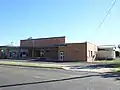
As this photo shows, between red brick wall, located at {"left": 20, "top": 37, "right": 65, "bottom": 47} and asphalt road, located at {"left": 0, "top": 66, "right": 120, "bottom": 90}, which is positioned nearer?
asphalt road, located at {"left": 0, "top": 66, "right": 120, "bottom": 90}

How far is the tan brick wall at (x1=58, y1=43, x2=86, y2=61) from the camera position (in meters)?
51.0

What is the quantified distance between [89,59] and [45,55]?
12.4 meters

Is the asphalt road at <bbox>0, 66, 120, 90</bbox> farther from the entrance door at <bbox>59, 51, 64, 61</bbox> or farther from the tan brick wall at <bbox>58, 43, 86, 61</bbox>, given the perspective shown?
the entrance door at <bbox>59, 51, 64, 61</bbox>

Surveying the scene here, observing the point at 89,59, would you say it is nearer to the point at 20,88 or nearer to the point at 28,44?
the point at 28,44

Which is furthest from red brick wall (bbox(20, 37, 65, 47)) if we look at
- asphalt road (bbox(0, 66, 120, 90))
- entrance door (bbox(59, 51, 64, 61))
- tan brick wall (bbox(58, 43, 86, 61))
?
asphalt road (bbox(0, 66, 120, 90))

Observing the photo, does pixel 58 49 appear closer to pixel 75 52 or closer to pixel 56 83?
pixel 75 52

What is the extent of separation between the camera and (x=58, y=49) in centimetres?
5478

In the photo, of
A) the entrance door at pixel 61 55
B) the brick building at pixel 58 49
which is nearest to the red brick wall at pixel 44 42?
the brick building at pixel 58 49

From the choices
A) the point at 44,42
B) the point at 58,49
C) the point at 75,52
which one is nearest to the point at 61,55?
the point at 58,49

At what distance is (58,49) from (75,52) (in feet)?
15.9

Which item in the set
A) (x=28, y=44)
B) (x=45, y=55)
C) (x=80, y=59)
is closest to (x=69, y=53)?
(x=80, y=59)

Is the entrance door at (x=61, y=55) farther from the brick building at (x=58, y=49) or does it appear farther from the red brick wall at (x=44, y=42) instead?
the red brick wall at (x=44, y=42)

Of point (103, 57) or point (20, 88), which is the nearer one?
point (20, 88)

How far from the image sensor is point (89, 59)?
2099 inches
